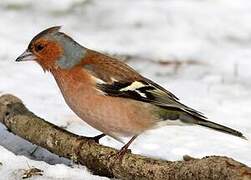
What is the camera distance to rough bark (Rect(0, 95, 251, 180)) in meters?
4.19

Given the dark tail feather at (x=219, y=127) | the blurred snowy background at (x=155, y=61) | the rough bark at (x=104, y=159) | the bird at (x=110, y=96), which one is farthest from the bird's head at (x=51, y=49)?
the dark tail feather at (x=219, y=127)

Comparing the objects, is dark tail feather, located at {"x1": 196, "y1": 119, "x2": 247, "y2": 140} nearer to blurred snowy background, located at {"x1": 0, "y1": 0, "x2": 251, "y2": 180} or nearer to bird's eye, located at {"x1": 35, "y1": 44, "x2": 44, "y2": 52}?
blurred snowy background, located at {"x1": 0, "y1": 0, "x2": 251, "y2": 180}

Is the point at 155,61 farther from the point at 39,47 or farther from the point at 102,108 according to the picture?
the point at 102,108

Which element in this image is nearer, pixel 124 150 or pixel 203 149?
pixel 124 150

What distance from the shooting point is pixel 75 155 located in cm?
502

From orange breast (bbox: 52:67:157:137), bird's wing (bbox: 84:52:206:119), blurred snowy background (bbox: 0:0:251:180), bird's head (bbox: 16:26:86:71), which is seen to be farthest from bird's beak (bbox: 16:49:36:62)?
blurred snowy background (bbox: 0:0:251:180)

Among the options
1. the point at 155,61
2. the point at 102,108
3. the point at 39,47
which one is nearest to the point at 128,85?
the point at 102,108

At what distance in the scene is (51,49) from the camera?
5441 mm

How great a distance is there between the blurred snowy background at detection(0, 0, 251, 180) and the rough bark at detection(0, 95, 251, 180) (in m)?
0.13

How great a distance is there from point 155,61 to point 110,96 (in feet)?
9.58

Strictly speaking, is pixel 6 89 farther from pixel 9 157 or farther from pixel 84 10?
pixel 84 10

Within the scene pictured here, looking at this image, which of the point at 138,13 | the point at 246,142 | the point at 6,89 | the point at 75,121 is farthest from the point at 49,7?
the point at 246,142

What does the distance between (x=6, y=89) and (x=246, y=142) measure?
2.38 metres

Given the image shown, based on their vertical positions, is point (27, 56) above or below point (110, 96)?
above
